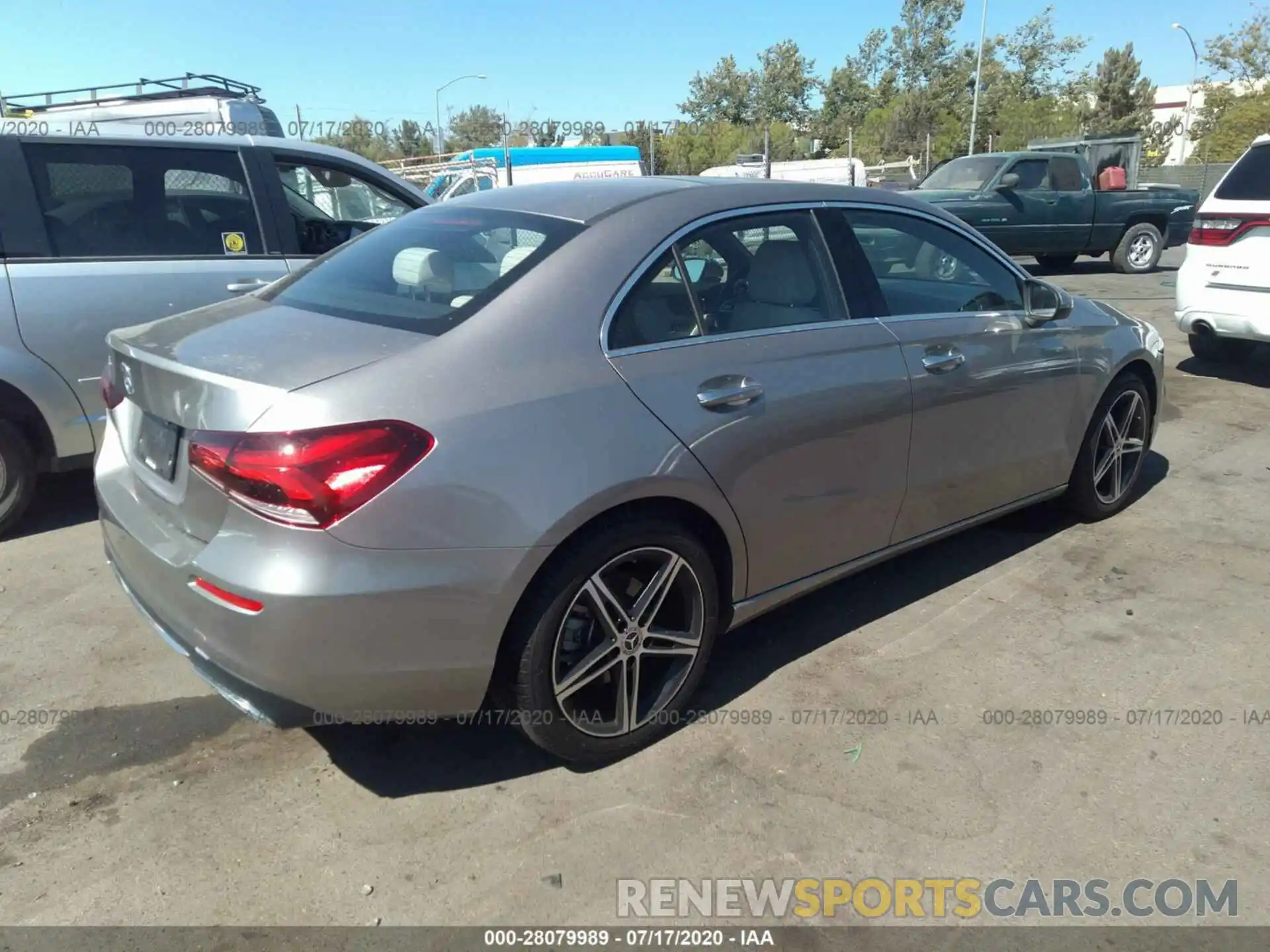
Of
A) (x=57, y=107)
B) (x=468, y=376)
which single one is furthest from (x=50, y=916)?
(x=57, y=107)

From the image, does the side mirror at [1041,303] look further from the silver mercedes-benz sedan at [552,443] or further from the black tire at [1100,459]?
the black tire at [1100,459]

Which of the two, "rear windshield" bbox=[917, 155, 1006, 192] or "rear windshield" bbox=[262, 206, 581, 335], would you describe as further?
"rear windshield" bbox=[917, 155, 1006, 192]

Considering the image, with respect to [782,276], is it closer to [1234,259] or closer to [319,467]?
[319,467]

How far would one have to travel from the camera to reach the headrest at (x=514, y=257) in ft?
9.22

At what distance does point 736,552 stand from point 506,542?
35.3 inches

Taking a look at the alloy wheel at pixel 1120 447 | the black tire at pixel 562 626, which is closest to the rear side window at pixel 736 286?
the black tire at pixel 562 626

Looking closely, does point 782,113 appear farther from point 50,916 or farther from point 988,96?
point 50,916

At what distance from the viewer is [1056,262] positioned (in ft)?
Result: 52.2

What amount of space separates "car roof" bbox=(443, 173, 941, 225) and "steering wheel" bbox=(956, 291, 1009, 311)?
0.53 metres

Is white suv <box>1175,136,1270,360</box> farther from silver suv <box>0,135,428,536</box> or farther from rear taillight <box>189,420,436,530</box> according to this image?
rear taillight <box>189,420,436,530</box>

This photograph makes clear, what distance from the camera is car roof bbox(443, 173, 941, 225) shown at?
308cm

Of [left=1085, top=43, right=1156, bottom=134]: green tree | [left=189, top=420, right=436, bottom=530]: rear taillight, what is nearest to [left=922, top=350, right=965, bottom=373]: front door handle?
[left=189, top=420, right=436, bottom=530]: rear taillight

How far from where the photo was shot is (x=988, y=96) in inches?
2498

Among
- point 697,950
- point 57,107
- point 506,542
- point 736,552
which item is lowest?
point 697,950
